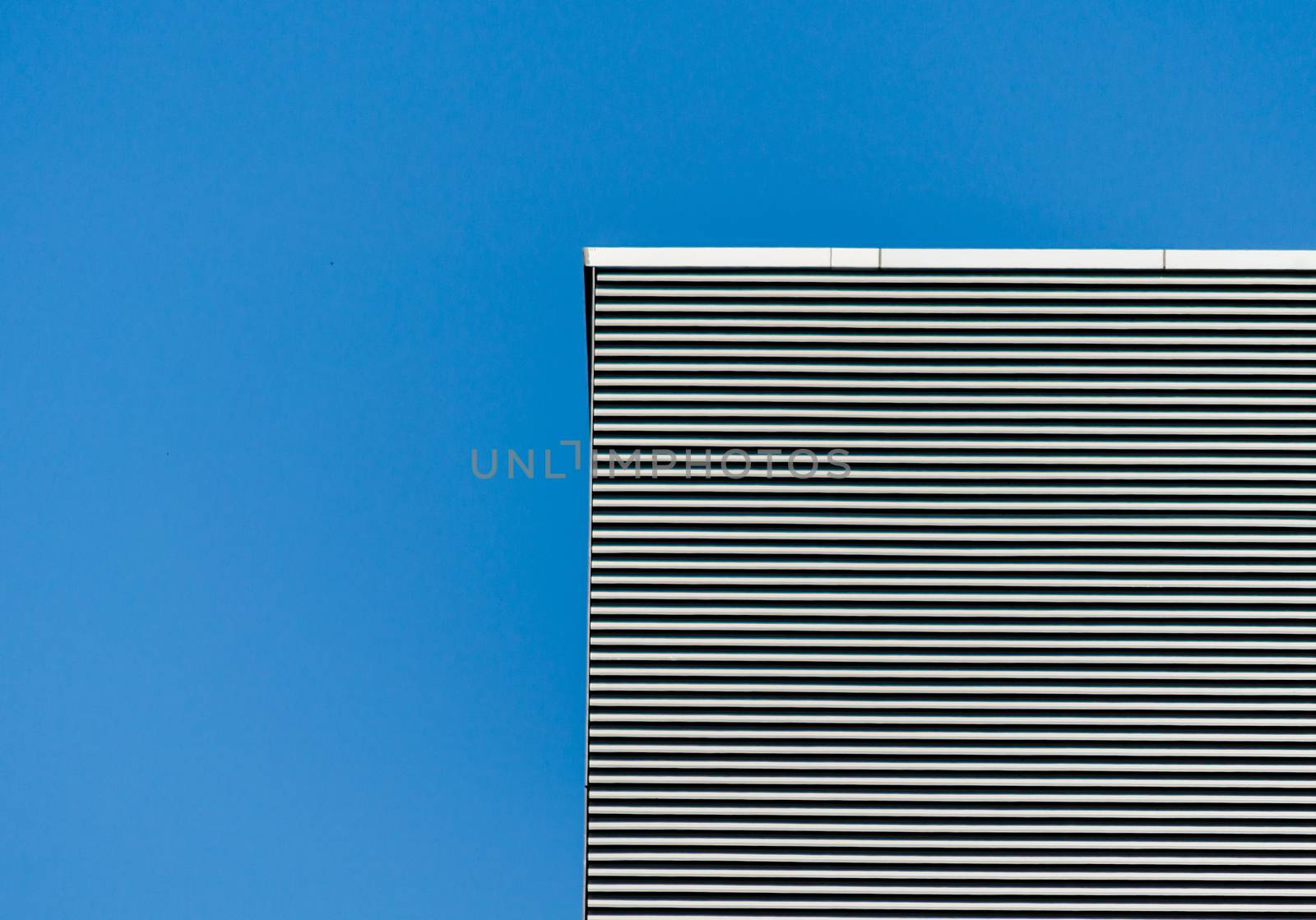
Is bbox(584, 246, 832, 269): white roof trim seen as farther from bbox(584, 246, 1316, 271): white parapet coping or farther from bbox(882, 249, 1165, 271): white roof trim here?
bbox(882, 249, 1165, 271): white roof trim

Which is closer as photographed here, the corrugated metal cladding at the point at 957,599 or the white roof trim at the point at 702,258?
the corrugated metal cladding at the point at 957,599

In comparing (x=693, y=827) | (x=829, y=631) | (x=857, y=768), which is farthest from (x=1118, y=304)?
(x=693, y=827)

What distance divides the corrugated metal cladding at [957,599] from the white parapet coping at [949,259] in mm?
355

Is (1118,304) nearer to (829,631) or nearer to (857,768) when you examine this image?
(829,631)

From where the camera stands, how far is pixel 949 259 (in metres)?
47.2

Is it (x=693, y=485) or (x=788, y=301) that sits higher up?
(x=788, y=301)

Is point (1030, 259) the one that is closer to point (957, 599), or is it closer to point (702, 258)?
point (702, 258)

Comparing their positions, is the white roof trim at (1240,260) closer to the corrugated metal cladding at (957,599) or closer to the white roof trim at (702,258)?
the corrugated metal cladding at (957,599)

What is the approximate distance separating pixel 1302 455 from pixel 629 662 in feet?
75.4

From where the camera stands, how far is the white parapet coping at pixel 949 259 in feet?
153

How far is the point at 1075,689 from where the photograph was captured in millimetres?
45719

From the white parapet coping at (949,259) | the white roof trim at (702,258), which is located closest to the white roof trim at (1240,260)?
the white parapet coping at (949,259)

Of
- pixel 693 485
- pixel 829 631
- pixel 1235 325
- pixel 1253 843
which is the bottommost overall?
pixel 1253 843

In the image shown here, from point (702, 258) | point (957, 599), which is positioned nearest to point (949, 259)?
point (702, 258)
